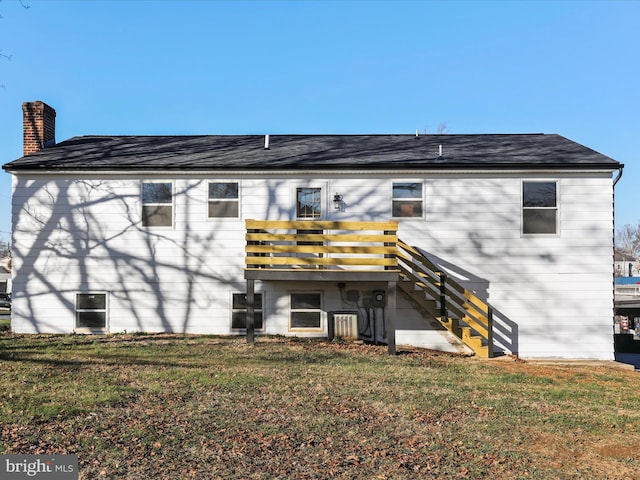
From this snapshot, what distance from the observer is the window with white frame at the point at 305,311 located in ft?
48.9

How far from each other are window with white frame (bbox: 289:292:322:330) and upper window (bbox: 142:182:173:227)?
4155 millimetres

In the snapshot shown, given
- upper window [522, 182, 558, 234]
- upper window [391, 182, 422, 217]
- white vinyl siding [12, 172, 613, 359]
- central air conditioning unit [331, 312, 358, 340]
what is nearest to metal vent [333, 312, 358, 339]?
central air conditioning unit [331, 312, 358, 340]

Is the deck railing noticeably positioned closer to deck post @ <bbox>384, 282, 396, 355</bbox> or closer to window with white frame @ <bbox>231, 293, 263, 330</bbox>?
deck post @ <bbox>384, 282, 396, 355</bbox>

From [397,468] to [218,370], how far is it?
17.6 ft

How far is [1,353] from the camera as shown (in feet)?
38.5

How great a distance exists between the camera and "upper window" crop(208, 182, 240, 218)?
1512 cm

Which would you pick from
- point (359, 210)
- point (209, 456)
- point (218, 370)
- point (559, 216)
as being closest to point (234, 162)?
point (359, 210)

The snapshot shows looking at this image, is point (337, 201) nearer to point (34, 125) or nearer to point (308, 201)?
point (308, 201)

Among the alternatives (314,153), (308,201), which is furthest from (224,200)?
(314,153)

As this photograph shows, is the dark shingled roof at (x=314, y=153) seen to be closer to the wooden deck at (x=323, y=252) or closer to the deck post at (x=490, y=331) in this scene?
the wooden deck at (x=323, y=252)

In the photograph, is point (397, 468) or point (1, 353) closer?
point (397, 468)

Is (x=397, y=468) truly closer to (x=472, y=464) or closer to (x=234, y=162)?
(x=472, y=464)

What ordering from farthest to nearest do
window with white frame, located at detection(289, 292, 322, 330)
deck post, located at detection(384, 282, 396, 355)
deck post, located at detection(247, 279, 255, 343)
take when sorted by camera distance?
window with white frame, located at detection(289, 292, 322, 330) → deck post, located at detection(247, 279, 255, 343) → deck post, located at detection(384, 282, 396, 355)

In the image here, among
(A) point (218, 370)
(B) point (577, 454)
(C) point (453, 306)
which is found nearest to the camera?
(B) point (577, 454)
